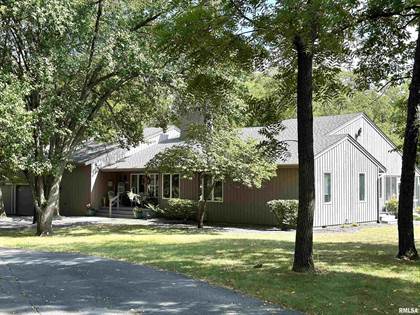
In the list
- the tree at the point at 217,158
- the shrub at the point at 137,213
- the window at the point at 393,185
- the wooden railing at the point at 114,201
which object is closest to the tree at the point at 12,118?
the tree at the point at 217,158

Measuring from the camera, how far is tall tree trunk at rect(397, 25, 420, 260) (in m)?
11.2

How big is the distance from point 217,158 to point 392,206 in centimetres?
1344

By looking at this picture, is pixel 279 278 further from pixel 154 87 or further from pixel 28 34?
pixel 28 34

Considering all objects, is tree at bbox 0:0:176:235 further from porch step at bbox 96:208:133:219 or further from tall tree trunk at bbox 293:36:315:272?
porch step at bbox 96:208:133:219

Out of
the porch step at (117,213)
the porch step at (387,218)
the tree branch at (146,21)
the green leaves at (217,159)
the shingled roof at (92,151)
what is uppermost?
the tree branch at (146,21)

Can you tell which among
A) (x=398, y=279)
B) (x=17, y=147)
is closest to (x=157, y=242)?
(x=17, y=147)

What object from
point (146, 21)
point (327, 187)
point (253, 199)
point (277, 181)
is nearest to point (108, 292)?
point (146, 21)

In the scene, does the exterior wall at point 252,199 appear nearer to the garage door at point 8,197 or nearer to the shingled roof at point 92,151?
the shingled roof at point 92,151

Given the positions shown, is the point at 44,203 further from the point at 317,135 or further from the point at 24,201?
the point at 24,201

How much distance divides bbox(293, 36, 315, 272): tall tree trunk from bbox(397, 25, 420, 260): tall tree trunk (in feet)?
9.89

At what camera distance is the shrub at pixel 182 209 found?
84.1ft

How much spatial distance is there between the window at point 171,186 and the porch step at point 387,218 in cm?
1128

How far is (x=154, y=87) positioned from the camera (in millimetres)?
20188

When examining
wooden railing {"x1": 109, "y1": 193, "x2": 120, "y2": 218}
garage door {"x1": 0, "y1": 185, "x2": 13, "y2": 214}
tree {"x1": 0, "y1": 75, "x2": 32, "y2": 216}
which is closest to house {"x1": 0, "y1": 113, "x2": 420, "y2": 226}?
garage door {"x1": 0, "y1": 185, "x2": 13, "y2": 214}
